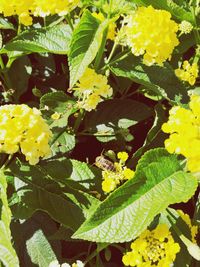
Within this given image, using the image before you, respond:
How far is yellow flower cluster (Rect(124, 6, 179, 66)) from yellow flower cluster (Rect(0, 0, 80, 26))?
171mm

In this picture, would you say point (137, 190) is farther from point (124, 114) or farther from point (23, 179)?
point (124, 114)

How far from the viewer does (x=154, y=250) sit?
1218mm

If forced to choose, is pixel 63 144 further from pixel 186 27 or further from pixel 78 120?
pixel 186 27

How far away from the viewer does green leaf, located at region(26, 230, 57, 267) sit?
1.36 m

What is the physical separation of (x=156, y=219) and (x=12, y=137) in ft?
1.40

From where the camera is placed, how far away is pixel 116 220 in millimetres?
1122

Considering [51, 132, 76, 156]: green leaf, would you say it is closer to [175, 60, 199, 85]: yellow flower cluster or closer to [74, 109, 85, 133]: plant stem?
[74, 109, 85, 133]: plant stem

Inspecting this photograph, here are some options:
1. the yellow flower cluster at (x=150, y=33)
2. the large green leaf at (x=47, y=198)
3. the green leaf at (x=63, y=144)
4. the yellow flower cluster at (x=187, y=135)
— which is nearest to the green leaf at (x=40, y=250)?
the large green leaf at (x=47, y=198)

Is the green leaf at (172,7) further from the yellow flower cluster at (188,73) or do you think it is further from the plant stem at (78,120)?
the plant stem at (78,120)

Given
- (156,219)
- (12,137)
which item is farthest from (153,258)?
(12,137)

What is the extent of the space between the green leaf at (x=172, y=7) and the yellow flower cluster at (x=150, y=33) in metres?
0.09

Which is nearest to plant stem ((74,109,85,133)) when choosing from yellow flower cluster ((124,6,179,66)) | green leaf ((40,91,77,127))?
green leaf ((40,91,77,127))

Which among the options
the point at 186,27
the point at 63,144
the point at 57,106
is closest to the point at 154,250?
the point at 63,144

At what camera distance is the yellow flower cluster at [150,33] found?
1385 millimetres
